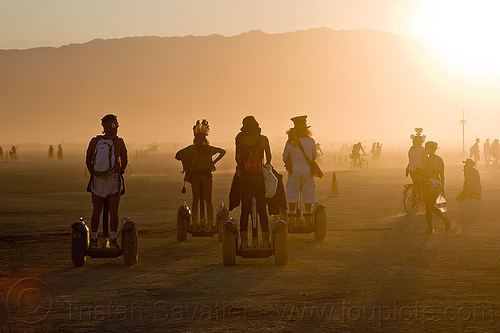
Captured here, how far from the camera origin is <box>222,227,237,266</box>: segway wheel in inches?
397

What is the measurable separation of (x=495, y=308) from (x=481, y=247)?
14.5ft

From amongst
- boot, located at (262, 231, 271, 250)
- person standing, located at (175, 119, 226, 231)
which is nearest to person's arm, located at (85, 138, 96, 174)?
boot, located at (262, 231, 271, 250)

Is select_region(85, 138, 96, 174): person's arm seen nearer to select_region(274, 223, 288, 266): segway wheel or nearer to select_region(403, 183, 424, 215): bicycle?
select_region(274, 223, 288, 266): segway wheel

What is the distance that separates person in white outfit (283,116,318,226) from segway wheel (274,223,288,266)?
2614mm

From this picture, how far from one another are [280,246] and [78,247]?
9.16 ft

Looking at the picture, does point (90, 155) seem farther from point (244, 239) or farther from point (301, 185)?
point (301, 185)

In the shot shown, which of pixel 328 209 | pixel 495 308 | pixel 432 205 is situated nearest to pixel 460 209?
pixel 328 209

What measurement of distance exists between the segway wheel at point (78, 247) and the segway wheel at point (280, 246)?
266 cm

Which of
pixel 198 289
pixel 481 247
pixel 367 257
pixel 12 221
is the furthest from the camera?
pixel 12 221

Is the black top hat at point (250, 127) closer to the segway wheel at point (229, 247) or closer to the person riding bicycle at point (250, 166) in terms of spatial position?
the person riding bicycle at point (250, 166)

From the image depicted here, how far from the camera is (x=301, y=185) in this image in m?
13.1

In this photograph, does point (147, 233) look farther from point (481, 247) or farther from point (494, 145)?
point (494, 145)

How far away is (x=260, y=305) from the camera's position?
781 centimetres

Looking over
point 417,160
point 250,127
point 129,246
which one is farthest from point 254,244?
point 417,160
